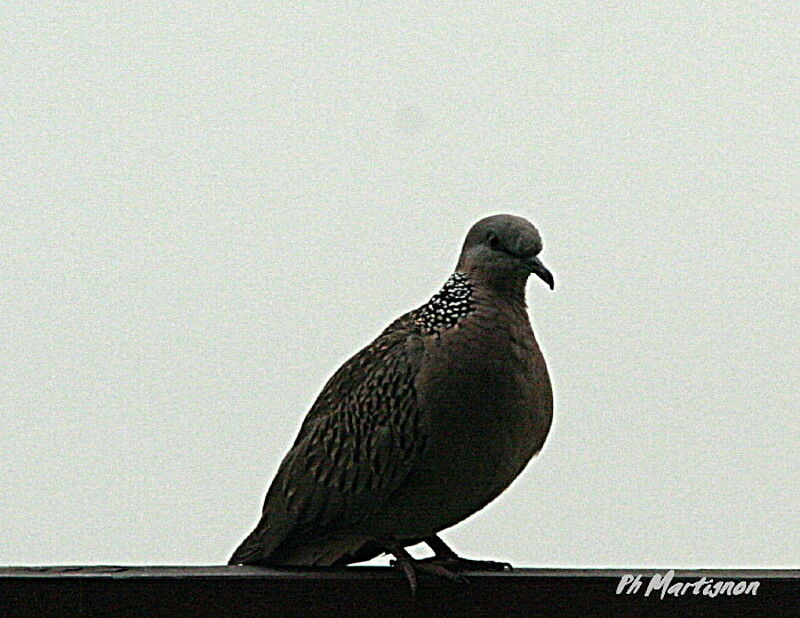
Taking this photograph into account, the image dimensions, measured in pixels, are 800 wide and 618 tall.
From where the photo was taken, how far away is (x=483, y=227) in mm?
1587

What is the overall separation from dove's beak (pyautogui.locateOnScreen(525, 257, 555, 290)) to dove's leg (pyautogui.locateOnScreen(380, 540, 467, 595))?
349mm

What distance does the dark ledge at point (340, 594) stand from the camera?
1.45 meters

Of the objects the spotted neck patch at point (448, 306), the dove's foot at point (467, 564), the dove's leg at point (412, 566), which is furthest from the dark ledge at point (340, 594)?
the spotted neck patch at point (448, 306)

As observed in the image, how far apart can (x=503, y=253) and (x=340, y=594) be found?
44 centimetres

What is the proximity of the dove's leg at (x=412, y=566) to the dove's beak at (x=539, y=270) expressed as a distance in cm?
35

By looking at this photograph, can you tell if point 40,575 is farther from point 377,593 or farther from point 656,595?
point 656,595

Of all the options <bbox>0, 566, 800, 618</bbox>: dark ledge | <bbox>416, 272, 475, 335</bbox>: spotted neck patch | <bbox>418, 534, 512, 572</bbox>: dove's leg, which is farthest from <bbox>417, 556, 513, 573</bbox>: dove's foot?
<bbox>416, 272, 475, 335</bbox>: spotted neck patch

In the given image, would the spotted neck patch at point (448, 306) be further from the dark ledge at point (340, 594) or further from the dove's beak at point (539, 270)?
the dark ledge at point (340, 594)

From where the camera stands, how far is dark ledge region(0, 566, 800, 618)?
4.76 feet

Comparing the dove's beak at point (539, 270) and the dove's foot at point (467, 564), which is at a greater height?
the dove's beak at point (539, 270)

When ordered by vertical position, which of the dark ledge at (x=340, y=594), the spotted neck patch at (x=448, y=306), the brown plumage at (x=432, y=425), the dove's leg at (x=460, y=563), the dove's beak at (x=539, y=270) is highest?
the dove's beak at (x=539, y=270)

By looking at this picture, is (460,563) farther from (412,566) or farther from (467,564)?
(412,566)

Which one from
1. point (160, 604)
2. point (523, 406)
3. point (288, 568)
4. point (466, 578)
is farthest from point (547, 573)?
point (160, 604)

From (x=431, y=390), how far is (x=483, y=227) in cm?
20
